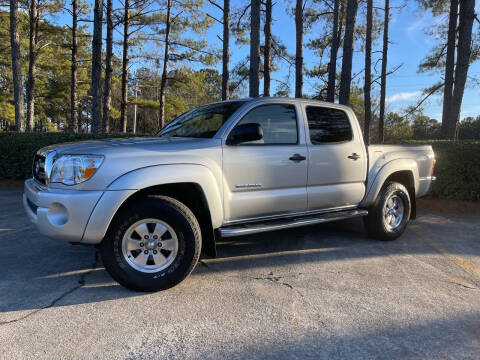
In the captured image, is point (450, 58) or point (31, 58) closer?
point (450, 58)

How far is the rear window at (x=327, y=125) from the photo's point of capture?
14.4 feet

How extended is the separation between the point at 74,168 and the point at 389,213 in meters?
4.22

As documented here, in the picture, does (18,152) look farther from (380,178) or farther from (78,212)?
(380,178)

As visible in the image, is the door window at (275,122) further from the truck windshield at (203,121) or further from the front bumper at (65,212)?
the front bumper at (65,212)

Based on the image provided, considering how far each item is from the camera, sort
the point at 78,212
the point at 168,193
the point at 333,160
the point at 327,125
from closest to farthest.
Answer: the point at 78,212, the point at 168,193, the point at 333,160, the point at 327,125

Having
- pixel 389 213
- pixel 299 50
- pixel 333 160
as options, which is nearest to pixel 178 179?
pixel 333 160

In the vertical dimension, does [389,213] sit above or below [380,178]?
below

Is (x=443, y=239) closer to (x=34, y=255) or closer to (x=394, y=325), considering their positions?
(x=394, y=325)

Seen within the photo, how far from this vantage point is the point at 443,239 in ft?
Answer: 17.2

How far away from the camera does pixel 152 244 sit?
10.7 feet

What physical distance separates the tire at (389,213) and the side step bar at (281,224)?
293 millimetres

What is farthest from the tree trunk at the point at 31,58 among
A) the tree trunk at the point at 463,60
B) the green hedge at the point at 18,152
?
the tree trunk at the point at 463,60

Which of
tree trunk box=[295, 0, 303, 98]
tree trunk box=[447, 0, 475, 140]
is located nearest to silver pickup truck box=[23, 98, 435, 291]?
tree trunk box=[447, 0, 475, 140]

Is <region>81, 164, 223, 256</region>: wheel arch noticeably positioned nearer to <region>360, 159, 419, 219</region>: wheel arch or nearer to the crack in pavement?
the crack in pavement
